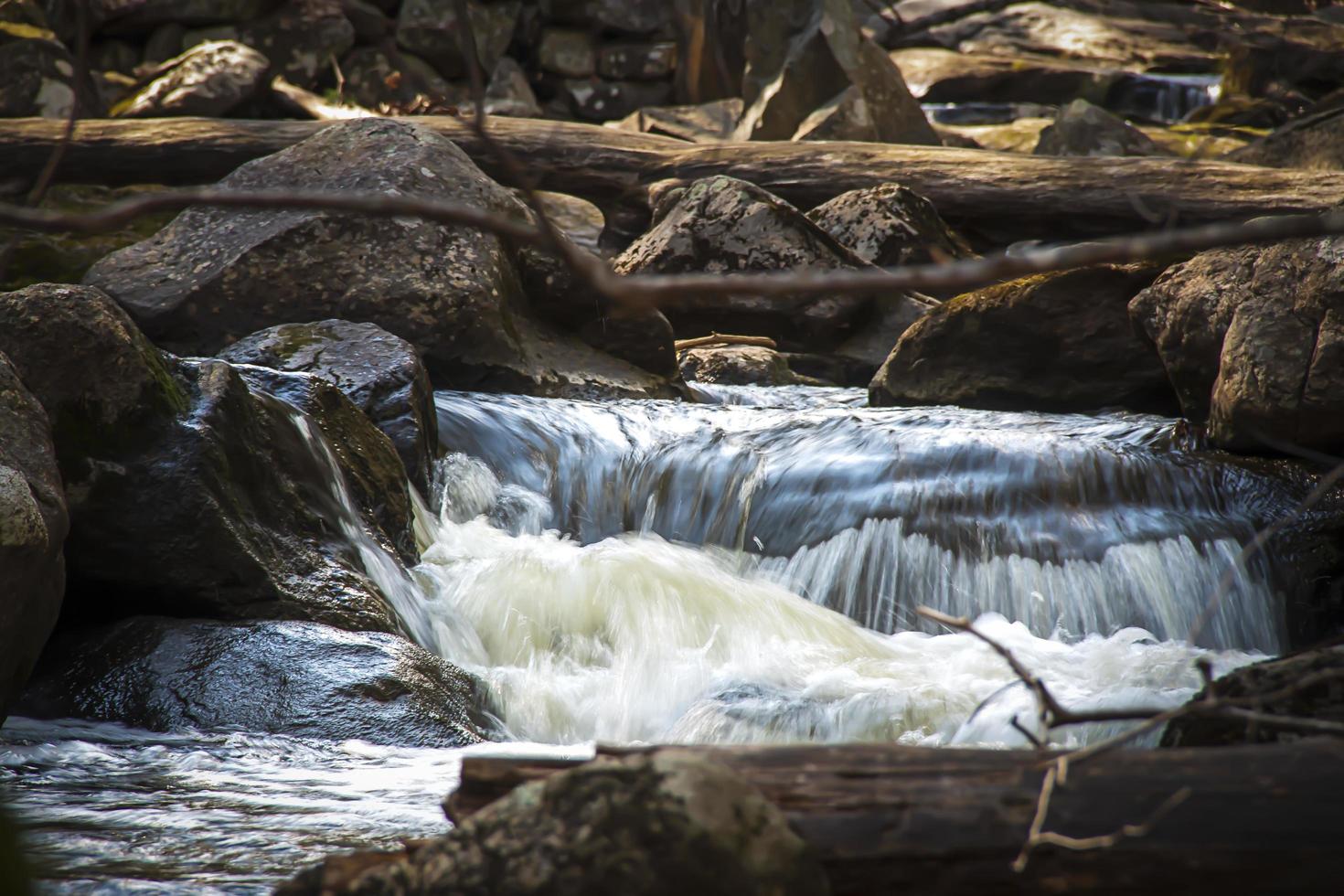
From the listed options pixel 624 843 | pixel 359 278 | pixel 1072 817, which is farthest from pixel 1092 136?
pixel 624 843

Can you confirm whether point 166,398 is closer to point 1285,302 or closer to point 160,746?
point 160,746

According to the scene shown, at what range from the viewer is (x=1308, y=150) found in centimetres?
1070

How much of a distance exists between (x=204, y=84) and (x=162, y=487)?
Answer: 12254mm

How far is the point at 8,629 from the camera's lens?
312 cm

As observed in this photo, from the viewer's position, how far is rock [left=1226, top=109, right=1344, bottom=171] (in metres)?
10.2

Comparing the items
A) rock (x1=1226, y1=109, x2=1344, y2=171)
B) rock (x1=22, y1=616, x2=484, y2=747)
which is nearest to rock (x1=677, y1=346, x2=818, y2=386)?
rock (x1=1226, y1=109, x2=1344, y2=171)

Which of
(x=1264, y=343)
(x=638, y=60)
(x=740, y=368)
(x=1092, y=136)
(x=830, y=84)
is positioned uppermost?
(x=638, y=60)

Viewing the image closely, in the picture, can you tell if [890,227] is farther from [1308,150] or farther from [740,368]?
[1308,150]

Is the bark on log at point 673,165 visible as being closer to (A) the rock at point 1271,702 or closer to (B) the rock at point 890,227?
(B) the rock at point 890,227

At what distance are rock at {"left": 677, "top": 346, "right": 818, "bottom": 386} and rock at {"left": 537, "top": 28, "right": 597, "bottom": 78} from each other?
42.1 ft

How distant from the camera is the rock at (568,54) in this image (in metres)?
21.1

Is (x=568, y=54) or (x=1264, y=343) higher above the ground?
(x=568, y=54)

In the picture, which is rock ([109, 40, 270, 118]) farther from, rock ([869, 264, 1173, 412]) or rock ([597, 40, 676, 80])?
rock ([869, 264, 1173, 412])

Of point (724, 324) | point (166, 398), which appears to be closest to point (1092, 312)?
point (724, 324)
